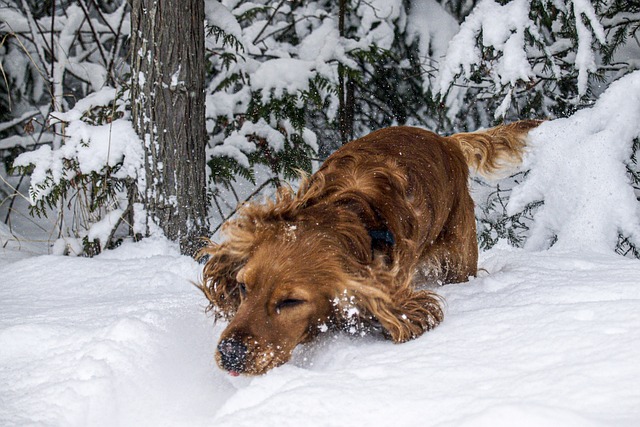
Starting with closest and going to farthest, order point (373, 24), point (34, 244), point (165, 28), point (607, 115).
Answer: point (165, 28)
point (607, 115)
point (34, 244)
point (373, 24)

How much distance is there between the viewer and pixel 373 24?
5652 millimetres

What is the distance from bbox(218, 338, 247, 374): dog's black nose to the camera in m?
2.06

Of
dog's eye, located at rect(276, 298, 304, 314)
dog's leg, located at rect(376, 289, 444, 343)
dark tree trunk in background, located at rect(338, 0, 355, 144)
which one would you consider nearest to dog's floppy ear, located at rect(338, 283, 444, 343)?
dog's leg, located at rect(376, 289, 444, 343)

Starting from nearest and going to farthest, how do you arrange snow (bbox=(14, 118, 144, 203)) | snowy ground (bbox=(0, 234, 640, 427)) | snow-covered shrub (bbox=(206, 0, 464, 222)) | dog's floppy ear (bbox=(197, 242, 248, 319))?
snowy ground (bbox=(0, 234, 640, 427)) < dog's floppy ear (bbox=(197, 242, 248, 319)) < snow (bbox=(14, 118, 144, 203)) < snow-covered shrub (bbox=(206, 0, 464, 222))

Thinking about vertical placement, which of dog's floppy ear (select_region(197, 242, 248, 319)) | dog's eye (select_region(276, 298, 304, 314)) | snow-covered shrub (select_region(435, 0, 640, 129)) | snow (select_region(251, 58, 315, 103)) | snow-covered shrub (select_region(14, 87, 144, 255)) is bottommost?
dog's floppy ear (select_region(197, 242, 248, 319))

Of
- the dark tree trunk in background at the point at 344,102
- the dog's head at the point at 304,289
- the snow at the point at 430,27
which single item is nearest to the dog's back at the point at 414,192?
the dog's head at the point at 304,289

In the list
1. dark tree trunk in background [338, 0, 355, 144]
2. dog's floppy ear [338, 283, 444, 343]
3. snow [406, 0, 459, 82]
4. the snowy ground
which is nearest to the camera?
the snowy ground

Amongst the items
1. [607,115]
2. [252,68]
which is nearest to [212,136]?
[252,68]

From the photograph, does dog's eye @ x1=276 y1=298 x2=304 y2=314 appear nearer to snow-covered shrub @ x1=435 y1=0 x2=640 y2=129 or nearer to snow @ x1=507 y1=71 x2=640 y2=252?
snow @ x1=507 y1=71 x2=640 y2=252

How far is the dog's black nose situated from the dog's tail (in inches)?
81.2

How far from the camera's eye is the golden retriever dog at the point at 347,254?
86.7 inches

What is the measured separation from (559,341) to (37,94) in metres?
5.68

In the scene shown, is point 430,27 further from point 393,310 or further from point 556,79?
point 393,310

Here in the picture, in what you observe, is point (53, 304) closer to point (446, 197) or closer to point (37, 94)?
point (446, 197)
